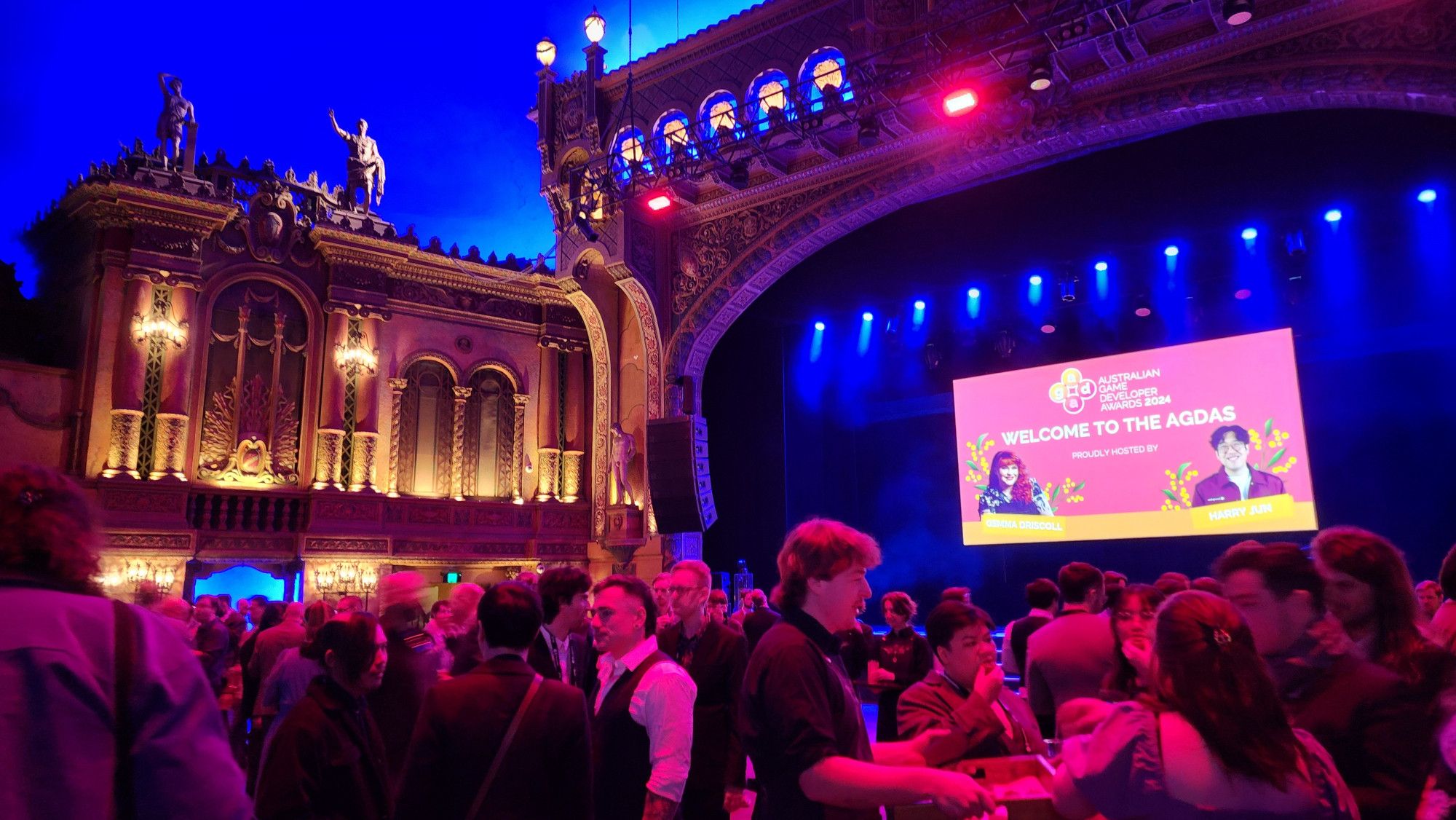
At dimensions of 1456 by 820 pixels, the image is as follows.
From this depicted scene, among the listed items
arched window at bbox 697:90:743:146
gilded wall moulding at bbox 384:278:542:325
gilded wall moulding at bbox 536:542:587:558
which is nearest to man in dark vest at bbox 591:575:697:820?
arched window at bbox 697:90:743:146

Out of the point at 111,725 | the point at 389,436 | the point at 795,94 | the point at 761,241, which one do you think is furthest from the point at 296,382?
the point at 111,725

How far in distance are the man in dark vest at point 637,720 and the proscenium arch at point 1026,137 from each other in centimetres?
877

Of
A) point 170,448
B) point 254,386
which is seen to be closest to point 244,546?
point 170,448

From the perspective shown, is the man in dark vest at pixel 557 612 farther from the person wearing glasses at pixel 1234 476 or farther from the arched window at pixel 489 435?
the arched window at pixel 489 435

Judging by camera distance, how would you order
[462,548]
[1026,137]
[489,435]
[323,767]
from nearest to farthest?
[323,767] < [1026,137] < [462,548] < [489,435]

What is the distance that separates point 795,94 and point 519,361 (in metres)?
6.98

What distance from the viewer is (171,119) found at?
13.1m

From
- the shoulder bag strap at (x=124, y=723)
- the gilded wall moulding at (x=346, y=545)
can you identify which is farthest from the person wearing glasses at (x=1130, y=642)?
the gilded wall moulding at (x=346, y=545)

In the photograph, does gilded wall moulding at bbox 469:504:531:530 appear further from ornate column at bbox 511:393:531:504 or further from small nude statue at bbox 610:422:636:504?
small nude statue at bbox 610:422:636:504

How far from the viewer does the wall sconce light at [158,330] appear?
480 inches

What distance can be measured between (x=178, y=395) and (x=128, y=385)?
0.58 metres

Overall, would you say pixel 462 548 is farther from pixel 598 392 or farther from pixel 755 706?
pixel 755 706

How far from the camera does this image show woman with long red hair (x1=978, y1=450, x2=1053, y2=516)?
44.8 feet

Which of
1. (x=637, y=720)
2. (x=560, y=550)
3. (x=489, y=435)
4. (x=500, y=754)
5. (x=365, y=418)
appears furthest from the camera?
(x=489, y=435)
